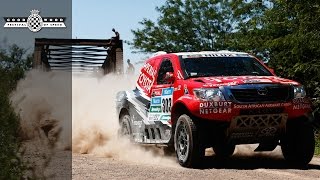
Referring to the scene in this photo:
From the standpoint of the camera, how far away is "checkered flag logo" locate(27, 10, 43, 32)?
90.2ft

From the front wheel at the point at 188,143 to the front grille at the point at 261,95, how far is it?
78 cm

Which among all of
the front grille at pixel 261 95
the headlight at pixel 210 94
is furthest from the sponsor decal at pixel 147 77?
the front grille at pixel 261 95

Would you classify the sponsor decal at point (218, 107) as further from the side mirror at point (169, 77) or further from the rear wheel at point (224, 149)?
the side mirror at point (169, 77)

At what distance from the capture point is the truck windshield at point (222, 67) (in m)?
8.98

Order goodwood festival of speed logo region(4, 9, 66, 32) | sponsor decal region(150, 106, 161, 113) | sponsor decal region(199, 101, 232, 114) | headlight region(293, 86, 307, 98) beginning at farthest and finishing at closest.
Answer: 1. goodwood festival of speed logo region(4, 9, 66, 32)
2. sponsor decal region(150, 106, 161, 113)
3. headlight region(293, 86, 307, 98)
4. sponsor decal region(199, 101, 232, 114)

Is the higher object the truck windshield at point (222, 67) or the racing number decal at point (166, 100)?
the truck windshield at point (222, 67)

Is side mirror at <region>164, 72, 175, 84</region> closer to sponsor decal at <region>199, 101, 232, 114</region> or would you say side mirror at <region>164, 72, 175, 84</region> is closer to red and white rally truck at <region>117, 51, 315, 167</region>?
red and white rally truck at <region>117, 51, 315, 167</region>

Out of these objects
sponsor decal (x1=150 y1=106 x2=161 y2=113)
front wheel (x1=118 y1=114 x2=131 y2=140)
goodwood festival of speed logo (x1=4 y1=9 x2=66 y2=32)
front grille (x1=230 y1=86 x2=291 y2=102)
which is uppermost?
goodwood festival of speed logo (x1=4 y1=9 x2=66 y2=32)

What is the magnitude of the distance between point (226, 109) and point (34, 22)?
864 inches

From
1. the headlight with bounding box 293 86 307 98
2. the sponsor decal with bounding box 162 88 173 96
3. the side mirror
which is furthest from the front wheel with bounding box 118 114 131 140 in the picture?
the headlight with bounding box 293 86 307 98

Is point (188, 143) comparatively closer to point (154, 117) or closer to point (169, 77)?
point (169, 77)

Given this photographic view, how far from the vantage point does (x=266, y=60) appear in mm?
19344

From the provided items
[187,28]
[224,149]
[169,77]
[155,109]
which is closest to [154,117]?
[155,109]

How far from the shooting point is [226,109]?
8.00 metres
